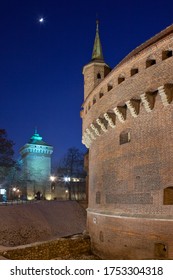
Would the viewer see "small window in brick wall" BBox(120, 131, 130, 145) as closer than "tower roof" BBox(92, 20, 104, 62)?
Yes

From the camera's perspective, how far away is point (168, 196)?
11711 mm

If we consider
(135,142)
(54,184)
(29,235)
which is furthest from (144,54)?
(54,184)

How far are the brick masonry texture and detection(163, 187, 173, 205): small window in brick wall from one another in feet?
0.39

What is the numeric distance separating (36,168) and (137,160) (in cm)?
4757

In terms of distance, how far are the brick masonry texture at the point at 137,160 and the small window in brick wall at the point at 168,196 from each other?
0.12 meters

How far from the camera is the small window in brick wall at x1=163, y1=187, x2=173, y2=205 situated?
1168 cm

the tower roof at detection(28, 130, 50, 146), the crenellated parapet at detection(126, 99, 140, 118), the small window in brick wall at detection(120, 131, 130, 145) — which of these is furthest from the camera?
the tower roof at detection(28, 130, 50, 146)

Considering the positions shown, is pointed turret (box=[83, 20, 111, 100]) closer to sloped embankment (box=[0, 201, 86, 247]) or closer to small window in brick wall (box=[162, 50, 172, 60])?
small window in brick wall (box=[162, 50, 172, 60])

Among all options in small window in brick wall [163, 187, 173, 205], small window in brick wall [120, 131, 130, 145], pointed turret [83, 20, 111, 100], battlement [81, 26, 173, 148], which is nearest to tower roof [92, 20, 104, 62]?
pointed turret [83, 20, 111, 100]

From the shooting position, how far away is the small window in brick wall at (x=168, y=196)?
1168 cm

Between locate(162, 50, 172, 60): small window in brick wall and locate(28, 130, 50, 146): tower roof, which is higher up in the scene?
locate(28, 130, 50, 146): tower roof

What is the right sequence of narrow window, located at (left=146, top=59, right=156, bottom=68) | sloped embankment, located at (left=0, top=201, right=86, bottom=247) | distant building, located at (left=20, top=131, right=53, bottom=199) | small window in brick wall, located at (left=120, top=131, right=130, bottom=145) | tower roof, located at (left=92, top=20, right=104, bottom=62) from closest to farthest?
narrow window, located at (left=146, top=59, right=156, bottom=68)
small window in brick wall, located at (left=120, top=131, right=130, bottom=145)
tower roof, located at (left=92, top=20, right=104, bottom=62)
sloped embankment, located at (left=0, top=201, right=86, bottom=247)
distant building, located at (left=20, top=131, right=53, bottom=199)

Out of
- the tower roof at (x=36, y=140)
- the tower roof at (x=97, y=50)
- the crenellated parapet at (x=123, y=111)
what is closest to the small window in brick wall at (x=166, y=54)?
the crenellated parapet at (x=123, y=111)

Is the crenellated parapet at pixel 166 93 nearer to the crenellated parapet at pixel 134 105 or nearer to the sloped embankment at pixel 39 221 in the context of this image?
the crenellated parapet at pixel 134 105
